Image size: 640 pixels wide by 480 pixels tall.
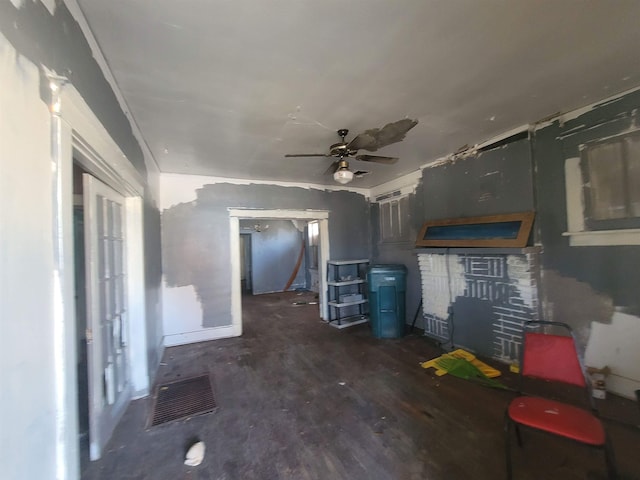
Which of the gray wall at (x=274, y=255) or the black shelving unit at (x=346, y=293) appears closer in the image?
the black shelving unit at (x=346, y=293)

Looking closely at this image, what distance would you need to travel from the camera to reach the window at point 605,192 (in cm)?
217

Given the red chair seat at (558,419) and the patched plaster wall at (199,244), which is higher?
the patched plaster wall at (199,244)

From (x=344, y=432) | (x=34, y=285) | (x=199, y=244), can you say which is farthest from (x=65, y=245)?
(x=199, y=244)

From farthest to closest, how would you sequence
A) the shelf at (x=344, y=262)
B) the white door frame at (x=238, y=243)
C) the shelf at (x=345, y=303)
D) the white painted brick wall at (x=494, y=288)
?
the shelf at (x=344, y=262) < the shelf at (x=345, y=303) < the white door frame at (x=238, y=243) < the white painted brick wall at (x=494, y=288)

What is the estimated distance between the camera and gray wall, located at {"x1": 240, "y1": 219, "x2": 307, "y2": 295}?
27.2 ft

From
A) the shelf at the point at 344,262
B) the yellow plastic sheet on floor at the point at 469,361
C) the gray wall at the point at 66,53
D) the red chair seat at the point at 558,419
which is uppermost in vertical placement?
the gray wall at the point at 66,53

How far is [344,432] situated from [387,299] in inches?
87.3

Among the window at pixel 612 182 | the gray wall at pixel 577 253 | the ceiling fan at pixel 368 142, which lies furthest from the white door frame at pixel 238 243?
the window at pixel 612 182

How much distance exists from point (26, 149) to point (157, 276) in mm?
2918

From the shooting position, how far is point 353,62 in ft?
5.65

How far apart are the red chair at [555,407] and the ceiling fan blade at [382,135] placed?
6.34 feet

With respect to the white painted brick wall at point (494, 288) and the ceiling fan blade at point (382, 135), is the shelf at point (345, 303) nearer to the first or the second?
the white painted brick wall at point (494, 288)

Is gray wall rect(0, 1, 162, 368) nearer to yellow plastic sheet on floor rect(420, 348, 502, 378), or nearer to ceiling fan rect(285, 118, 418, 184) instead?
ceiling fan rect(285, 118, 418, 184)

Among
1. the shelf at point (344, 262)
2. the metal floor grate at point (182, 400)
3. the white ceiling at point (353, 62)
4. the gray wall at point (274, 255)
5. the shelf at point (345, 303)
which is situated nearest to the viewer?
the white ceiling at point (353, 62)
